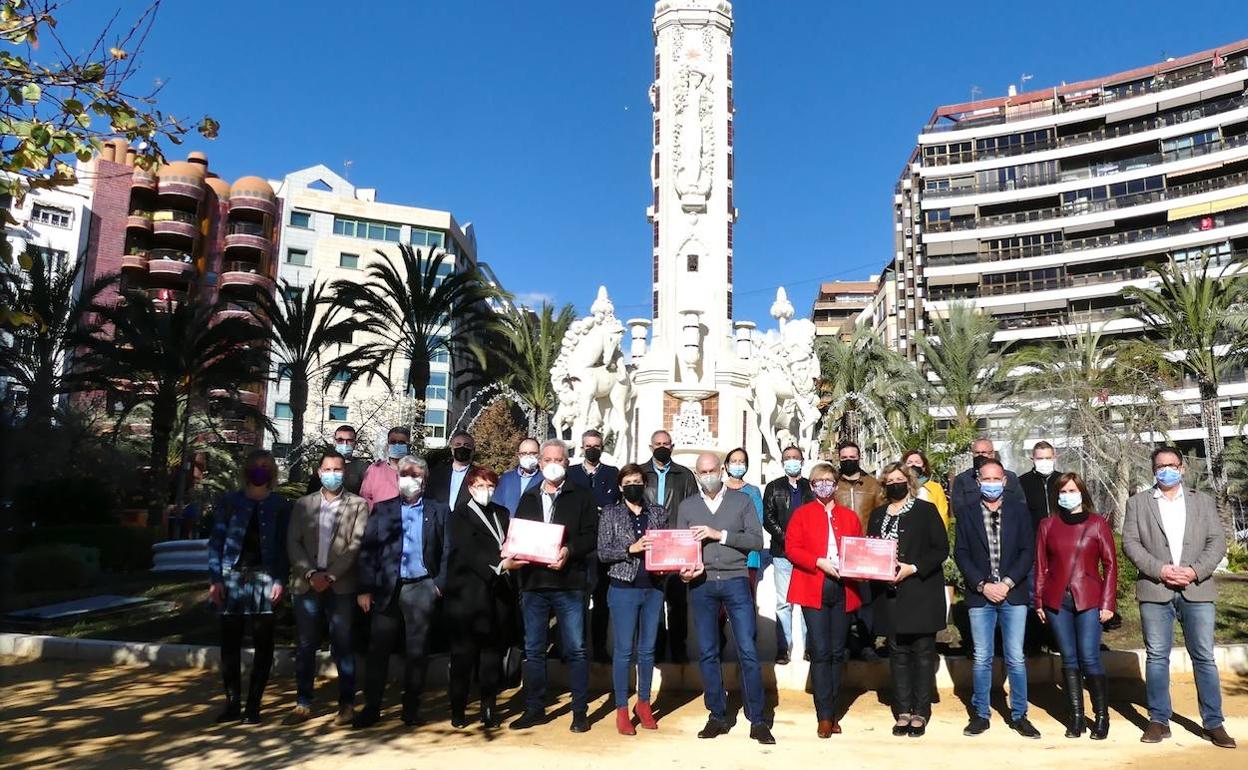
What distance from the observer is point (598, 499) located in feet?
27.8

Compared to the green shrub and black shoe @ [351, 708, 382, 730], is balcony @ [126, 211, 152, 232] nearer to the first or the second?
the green shrub

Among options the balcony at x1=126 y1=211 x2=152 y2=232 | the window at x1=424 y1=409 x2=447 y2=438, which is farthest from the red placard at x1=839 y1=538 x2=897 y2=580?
the balcony at x1=126 y1=211 x2=152 y2=232

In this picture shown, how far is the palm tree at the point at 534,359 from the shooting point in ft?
108

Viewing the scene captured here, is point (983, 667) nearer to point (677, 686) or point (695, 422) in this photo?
point (677, 686)

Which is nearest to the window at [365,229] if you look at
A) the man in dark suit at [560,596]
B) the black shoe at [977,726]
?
the man in dark suit at [560,596]

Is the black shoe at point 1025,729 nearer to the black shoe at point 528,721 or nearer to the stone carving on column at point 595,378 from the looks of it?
the black shoe at point 528,721

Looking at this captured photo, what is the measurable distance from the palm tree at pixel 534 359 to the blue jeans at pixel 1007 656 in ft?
85.2

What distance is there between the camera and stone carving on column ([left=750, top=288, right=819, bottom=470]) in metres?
14.8

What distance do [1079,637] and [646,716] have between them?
3246 mm

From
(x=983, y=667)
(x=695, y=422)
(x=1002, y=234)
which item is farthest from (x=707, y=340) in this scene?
(x=1002, y=234)

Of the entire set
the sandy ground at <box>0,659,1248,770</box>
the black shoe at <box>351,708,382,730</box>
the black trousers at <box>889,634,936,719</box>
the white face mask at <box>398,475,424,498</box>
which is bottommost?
the sandy ground at <box>0,659,1248,770</box>

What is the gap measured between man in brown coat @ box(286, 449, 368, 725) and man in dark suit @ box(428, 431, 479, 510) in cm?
100

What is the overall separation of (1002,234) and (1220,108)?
13242mm

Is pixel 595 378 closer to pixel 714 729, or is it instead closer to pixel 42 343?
pixel 714 729
